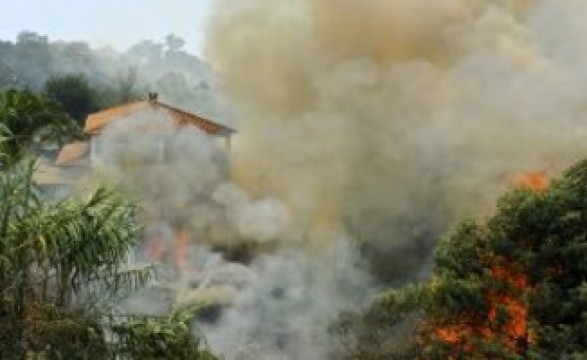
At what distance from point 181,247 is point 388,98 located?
7.40m

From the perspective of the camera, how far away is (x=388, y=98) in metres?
30.8

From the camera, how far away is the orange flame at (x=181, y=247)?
95.5 ft

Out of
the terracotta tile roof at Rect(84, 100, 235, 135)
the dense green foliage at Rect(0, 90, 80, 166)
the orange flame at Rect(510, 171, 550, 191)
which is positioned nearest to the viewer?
the dense green foliage at Rect(0, 90, 80, 166)

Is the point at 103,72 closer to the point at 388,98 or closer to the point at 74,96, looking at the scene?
the point at 74,96

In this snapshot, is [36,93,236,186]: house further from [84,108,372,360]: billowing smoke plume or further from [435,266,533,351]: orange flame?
[435,266,533,351]: orange flame

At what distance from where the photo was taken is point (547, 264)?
17891 mm

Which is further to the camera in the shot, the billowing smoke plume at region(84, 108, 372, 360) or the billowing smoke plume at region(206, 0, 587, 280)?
the billowing smoke plume at region(206, 0, 587, 280)

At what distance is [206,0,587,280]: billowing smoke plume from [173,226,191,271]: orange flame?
2.25 metres

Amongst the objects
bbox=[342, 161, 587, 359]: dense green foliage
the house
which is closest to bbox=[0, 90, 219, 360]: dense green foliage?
bbox=[342, 161, 587, 359]: dense green foliage

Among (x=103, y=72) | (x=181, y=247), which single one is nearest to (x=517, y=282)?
(x=181, y=247)

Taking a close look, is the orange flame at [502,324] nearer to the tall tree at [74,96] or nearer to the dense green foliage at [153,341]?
the dense green foliage at [153,341]

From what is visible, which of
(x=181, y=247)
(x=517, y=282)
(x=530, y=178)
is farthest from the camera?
Answer: (x=181, y=247)

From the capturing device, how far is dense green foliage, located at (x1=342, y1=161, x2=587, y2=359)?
17.2 metres

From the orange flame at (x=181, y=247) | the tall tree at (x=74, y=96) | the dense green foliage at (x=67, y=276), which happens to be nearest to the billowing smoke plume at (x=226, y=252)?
the orange flame at (x=181, y=247)
